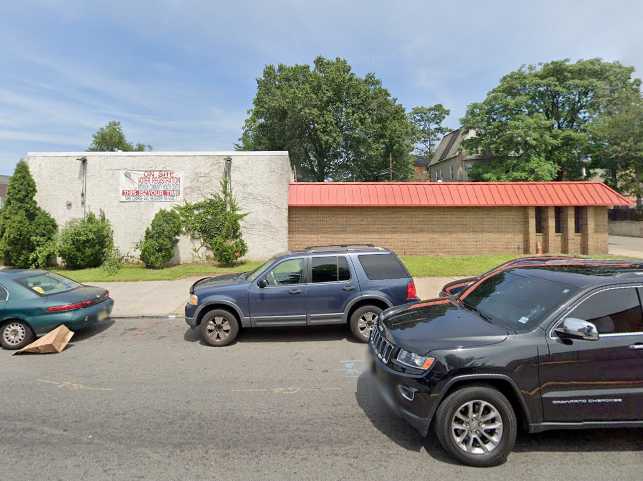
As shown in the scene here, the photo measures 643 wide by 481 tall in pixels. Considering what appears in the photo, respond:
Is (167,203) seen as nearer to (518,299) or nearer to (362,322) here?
(362,322)

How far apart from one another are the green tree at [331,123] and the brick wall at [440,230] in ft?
67.4

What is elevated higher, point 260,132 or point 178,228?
point 260,132

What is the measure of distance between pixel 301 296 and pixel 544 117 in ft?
110

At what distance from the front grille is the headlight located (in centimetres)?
14

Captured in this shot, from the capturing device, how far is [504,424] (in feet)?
10.3

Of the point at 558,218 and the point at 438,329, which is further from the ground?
the point at 558,218

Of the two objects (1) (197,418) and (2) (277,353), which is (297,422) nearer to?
(1) (197,418)

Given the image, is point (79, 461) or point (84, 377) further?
point (84, 377)

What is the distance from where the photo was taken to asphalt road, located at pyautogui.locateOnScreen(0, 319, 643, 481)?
307cm

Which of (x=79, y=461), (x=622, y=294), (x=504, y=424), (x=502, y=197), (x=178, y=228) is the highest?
(x=502, y=197)

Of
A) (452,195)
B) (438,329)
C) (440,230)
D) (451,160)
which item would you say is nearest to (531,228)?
(452,195)

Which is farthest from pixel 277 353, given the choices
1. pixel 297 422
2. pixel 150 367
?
pixel 297 422

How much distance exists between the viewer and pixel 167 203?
15461mm

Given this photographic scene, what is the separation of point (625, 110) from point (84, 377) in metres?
37.3
